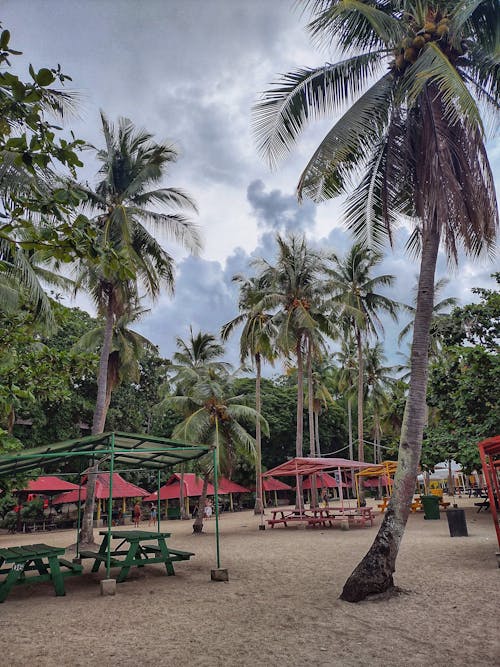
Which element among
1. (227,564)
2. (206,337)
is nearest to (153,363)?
(206,337)

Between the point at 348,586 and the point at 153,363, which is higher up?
the point at 153,363

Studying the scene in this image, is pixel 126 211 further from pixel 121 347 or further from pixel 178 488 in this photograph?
pixel 178 488

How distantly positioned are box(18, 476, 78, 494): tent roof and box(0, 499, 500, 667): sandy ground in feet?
51.4

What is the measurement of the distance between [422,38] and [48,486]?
23895 mm

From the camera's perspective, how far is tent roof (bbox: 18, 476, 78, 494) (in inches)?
922

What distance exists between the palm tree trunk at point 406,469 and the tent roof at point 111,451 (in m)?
3.14

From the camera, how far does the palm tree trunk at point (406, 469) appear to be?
268 inches

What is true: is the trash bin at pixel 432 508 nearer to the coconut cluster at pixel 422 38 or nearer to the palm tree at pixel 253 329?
the palm tree at pixel 253 329

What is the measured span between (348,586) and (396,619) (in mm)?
981

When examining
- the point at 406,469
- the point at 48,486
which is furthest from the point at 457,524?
the point at 48,486

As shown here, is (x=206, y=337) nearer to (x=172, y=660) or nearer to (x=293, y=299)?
(x=293, y=299)

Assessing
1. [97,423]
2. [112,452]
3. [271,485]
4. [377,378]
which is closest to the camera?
[112,452]

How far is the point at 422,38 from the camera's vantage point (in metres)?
8.30

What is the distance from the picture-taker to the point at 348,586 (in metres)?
6.82
